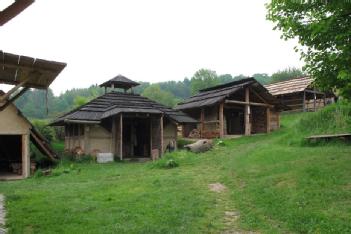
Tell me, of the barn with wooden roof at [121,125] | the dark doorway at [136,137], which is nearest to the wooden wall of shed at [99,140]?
the barn with wooden roof at [121,125]

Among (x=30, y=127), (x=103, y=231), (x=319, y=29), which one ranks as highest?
(x=319, y=29)

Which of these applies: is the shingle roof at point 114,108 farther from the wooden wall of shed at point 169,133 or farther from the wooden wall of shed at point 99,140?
the wooden wall of shed at point 99,140

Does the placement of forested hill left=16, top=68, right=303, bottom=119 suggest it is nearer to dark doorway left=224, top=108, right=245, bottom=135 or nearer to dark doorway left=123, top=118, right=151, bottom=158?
dark doorway left=224, top=108, right=245, bottom=135

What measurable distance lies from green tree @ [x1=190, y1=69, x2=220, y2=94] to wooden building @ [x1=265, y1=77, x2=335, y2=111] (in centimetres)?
3144

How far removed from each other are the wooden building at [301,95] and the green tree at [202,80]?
31.4m

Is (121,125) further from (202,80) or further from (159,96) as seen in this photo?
(159,96)

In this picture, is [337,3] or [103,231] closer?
[103,231]

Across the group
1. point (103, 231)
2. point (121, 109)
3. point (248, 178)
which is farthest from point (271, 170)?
point (121, 109)

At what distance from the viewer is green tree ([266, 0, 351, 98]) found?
9.21 meters

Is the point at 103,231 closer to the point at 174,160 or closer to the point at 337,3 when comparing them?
the point at 337,3

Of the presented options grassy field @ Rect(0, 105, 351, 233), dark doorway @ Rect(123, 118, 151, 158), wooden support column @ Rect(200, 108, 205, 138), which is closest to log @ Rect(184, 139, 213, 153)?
grassy field @ Rect(0, 105, 351, 233)

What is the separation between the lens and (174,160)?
1725cm

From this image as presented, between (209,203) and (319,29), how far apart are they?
525cm

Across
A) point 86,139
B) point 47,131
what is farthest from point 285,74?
point 86,139
